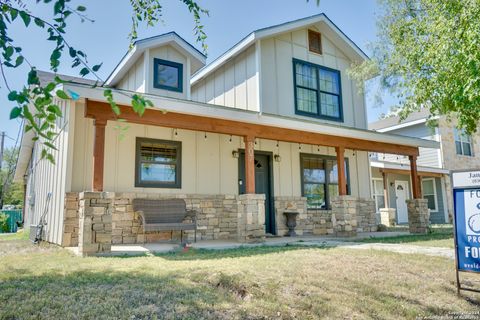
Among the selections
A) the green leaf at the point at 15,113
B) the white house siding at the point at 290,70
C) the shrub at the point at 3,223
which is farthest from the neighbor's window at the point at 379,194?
the shrub at the point at 3,223

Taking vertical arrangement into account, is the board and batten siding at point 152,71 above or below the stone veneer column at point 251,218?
above

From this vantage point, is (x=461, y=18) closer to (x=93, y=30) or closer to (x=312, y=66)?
(x=312, y=66)

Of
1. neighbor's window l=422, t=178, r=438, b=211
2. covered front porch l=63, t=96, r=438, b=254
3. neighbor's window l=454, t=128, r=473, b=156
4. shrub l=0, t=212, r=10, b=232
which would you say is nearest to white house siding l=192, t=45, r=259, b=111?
covered front porch l=63, t=96, r=438, b=254

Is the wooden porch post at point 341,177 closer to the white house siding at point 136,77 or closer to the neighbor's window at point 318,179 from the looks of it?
the neighbor's window at point 318,179

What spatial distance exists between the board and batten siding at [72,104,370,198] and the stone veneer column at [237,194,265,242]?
1437 millimetres

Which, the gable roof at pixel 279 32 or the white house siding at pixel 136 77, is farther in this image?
the gable roof at pixel 279 32

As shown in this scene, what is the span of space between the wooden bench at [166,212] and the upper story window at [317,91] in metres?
4.34

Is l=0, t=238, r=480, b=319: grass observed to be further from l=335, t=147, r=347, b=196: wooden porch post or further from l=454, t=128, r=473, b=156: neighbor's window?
l=454, t=128, r=473, b=156: neighbor's window

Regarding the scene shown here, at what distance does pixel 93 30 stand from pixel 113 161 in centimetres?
448

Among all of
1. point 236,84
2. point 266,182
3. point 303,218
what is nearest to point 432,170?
point 303,218

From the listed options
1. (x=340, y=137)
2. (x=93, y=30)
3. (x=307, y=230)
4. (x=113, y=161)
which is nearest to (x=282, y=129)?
(x=340, y=137)

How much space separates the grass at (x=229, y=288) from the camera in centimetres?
312

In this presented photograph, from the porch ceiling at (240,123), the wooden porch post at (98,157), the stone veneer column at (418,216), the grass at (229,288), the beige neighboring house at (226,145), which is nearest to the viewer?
the grass at (229,288)

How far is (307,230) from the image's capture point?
10094 millimetres
